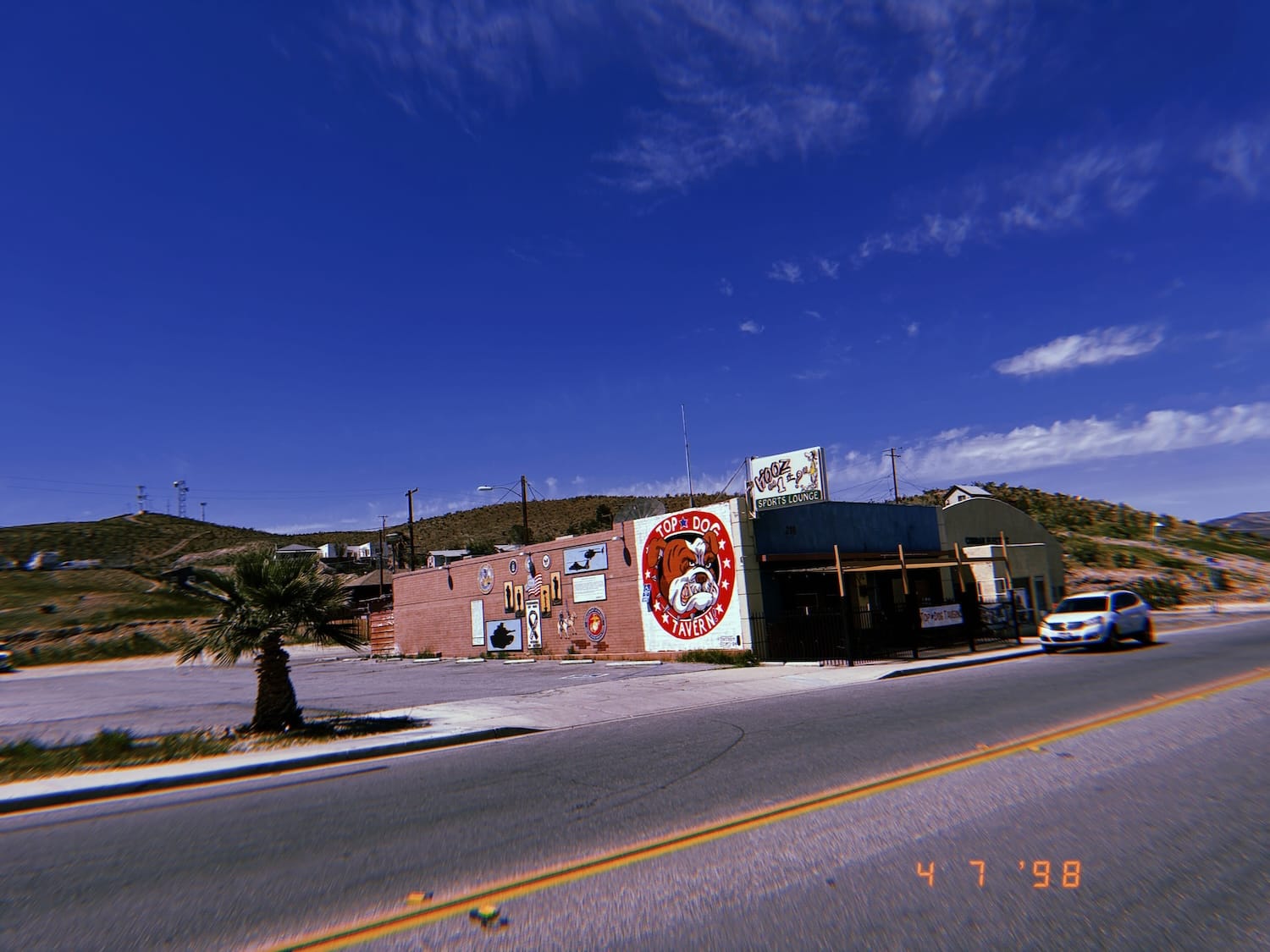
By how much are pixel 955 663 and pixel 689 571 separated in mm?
9114

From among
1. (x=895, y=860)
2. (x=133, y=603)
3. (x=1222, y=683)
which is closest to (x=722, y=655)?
(x=1222, y=683)

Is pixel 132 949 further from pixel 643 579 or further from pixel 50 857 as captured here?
pixel 643 579

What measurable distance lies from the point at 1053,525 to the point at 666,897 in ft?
239

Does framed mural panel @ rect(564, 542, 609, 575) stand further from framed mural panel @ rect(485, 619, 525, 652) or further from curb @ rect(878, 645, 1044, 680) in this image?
curb @ rect(878, 645, 1044, 680)

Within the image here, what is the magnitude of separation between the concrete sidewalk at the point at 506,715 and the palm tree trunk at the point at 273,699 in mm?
1782

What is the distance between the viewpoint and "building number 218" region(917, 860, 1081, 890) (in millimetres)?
5035

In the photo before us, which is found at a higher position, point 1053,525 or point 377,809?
point 1053,525

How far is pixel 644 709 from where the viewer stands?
15.3 meters

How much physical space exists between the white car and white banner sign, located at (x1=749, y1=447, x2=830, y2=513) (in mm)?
7740

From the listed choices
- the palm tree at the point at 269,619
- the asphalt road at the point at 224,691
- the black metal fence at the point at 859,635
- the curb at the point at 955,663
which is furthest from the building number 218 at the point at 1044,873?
the black metal fence at the point at 859,635

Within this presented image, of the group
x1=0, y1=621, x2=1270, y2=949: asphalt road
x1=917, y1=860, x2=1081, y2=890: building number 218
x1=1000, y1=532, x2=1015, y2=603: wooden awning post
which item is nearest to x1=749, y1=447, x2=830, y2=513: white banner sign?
x1=1000, y1=532, x2=1015, y2=603: wooden awning post

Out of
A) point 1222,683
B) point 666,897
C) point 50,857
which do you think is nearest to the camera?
point 666,897

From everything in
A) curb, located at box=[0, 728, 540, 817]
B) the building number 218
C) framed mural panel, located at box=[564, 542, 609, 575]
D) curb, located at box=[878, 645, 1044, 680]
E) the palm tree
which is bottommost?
curb, located at box=[878, 645, 1044, 680]

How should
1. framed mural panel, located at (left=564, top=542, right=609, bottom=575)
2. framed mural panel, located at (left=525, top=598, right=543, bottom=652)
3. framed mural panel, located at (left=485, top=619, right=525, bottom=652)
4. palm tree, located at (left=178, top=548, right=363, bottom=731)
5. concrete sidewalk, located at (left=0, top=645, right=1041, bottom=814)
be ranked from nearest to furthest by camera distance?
concrete sidewalk, located at (left=0, top=645, right=1041, bottom=814)
palm tree, located at (left=178, top=548, right=363, bottom=731)
framed mural panel, located at (left=564, top=542, right=609, bottom=575)
framed mural panel, located at (left=525, top=598, right=543, bottom=652)
framed mural panel, located at (left=485, top=619, right=525, bottom=652)
